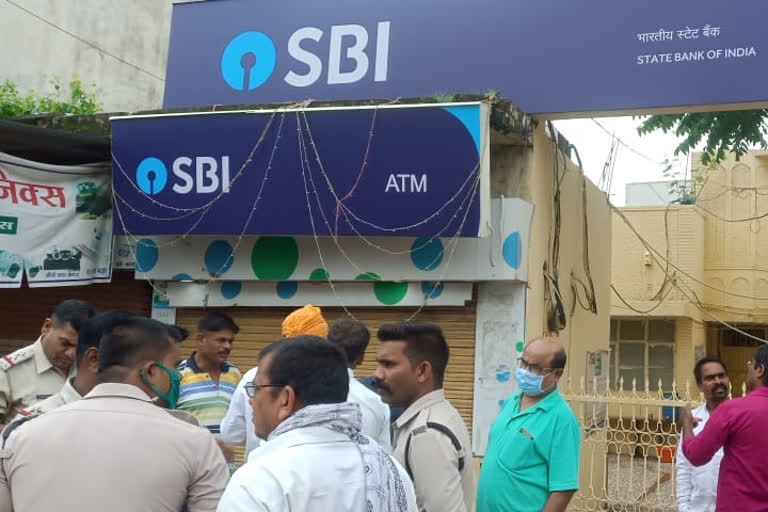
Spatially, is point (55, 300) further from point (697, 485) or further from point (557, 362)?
point (697, 485)

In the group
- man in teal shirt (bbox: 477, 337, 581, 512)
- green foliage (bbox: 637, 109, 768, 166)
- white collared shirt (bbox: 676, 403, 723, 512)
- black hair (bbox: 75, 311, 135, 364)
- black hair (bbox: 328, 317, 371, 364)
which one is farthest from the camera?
green foliage (bbox: 637, 109, 768, 166)

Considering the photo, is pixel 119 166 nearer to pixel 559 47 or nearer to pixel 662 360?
pixel 559 47

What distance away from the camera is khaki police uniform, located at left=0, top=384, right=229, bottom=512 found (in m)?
2.63

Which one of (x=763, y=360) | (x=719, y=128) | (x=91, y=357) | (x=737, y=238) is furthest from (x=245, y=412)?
(x=737, y=238)

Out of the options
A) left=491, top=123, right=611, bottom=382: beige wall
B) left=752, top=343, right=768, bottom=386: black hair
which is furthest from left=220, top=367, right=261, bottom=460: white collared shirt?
left=491, top=123, right=611, bottom=382: beige wall

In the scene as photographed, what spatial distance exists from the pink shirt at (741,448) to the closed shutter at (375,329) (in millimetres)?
3477

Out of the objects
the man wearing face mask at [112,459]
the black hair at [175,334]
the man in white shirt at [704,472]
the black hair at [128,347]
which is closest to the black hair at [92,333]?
the black hair at [175,334]

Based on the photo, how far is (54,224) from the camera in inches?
336

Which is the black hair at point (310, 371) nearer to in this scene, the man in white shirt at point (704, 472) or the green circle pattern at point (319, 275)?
the man in white shirt at point (704, 472)

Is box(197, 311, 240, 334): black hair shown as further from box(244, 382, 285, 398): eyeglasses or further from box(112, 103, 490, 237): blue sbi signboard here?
box(244, 382, 285, 398): eyeglasses

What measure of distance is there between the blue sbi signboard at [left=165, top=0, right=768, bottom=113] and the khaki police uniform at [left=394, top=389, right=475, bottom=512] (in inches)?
193

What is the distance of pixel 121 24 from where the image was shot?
1507cm

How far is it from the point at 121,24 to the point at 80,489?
13776 mm

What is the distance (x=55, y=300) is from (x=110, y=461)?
765 centimetres
